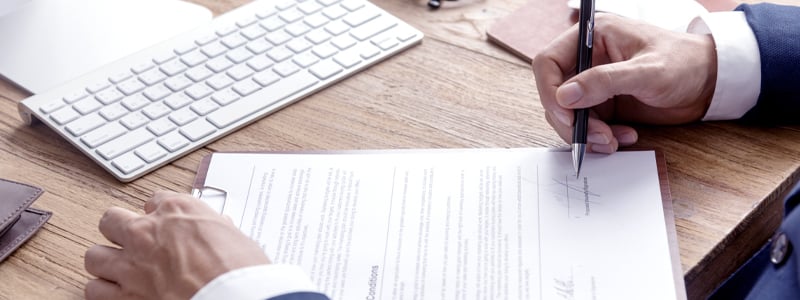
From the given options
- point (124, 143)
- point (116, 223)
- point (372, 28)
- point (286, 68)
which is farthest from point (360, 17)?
point (116, 223)

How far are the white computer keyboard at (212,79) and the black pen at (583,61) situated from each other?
0.24m

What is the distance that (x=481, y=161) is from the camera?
935 mm

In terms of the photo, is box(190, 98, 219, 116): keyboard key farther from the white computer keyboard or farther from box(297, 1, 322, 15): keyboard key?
box(297, 1, 322, 15): keyboard key

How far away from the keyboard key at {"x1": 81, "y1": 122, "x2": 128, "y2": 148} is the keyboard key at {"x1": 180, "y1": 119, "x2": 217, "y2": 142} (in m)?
0.07

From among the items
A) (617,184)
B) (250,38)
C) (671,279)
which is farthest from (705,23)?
(250,38)

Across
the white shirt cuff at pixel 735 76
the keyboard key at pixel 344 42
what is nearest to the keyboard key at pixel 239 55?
the keyboard key at pixel 344 42

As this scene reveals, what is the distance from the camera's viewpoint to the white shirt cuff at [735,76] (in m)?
0.98

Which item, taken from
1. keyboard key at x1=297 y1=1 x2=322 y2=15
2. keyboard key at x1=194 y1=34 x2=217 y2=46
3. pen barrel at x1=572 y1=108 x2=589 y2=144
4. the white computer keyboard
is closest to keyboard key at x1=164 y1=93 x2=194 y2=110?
the white computer keyboard

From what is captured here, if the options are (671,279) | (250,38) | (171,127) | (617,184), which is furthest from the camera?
(250,38)

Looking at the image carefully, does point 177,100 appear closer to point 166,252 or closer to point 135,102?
point 135,102

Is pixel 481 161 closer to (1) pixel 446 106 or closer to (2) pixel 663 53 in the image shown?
(1) pixel 446 106

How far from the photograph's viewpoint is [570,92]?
3.01ft

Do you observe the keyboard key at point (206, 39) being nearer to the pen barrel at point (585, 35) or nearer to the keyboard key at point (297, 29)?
the keyboard key at point (297, 29)

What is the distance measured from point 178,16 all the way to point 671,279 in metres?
0.70
